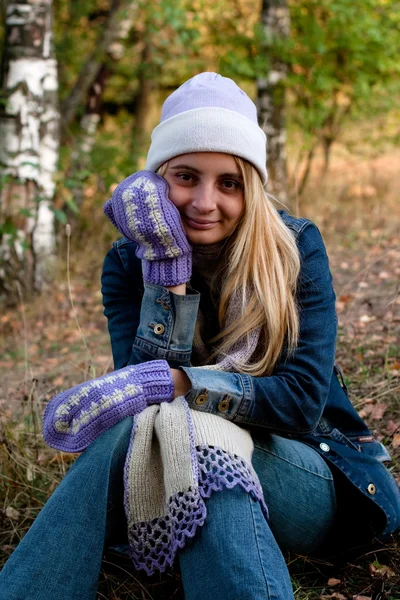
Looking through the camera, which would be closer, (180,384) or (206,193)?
(180,384)

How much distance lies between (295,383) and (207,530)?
53 centimetres

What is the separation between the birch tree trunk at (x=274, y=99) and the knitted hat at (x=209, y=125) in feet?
17.9

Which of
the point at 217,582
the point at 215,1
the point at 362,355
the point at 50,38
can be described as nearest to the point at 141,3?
the point at 50,38

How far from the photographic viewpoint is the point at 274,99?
8.34m

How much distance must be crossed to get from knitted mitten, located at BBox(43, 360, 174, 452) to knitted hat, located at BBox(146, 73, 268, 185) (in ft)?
2.35

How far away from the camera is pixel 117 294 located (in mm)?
2609

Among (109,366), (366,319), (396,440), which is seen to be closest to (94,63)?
(366,319)

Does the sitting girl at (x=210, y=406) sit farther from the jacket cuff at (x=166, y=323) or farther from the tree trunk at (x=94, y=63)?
the tree trunk at (x=94, y=63)

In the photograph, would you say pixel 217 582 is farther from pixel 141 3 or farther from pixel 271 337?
pixel 141 3

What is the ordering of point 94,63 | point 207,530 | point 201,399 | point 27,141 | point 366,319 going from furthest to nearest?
point 94,63
point 27,141
point 366,319
point 201,399
point 207,530

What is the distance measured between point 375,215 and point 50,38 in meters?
4.04

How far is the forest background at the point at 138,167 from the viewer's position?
294 cm

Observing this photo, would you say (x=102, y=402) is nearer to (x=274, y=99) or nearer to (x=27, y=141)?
(x=27, y=141)

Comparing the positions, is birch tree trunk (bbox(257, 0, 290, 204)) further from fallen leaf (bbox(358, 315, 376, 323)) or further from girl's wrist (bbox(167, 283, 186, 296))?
girl's wrist (bbox(167, 283, 186, 296))
